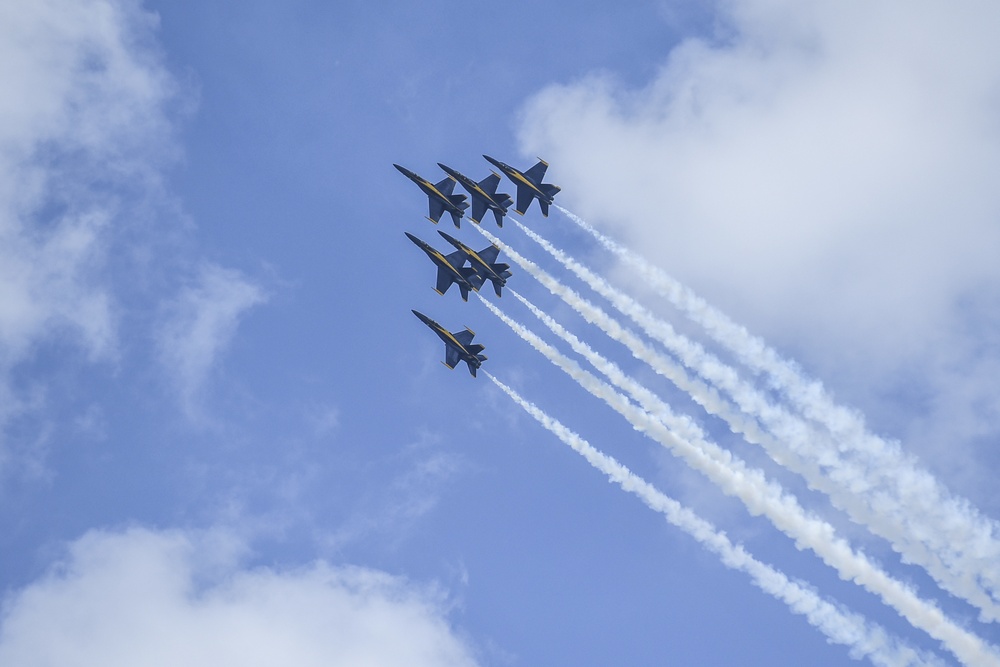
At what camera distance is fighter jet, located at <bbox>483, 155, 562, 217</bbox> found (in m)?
104

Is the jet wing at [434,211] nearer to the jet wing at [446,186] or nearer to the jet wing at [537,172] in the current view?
the jet wing at [446,186]

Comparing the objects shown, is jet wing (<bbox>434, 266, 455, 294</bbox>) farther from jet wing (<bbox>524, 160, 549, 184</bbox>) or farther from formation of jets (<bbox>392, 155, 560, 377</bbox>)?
jet wing (<bbox>524, 160, 549, 184</bbox>)

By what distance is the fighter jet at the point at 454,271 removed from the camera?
10444 centimetres

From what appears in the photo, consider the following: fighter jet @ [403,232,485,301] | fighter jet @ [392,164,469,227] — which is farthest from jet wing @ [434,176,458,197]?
fighter jet @ [403,232,485,301]

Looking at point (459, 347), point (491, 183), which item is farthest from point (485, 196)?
point (459, 347)

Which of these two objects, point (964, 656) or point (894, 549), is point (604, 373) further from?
point (964, 656)

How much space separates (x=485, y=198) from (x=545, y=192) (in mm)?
5795

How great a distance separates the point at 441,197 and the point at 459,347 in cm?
1388

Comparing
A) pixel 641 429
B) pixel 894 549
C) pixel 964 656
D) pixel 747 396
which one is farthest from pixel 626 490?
pixel 964 656

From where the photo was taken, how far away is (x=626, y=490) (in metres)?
90.1

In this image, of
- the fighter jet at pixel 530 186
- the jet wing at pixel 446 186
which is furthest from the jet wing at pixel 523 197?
the jet wing at pixel 446 186

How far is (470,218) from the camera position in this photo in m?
107

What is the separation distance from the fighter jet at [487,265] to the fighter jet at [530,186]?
5.02 meters

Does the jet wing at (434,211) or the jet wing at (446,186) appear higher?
the jet wing at (446,186)
